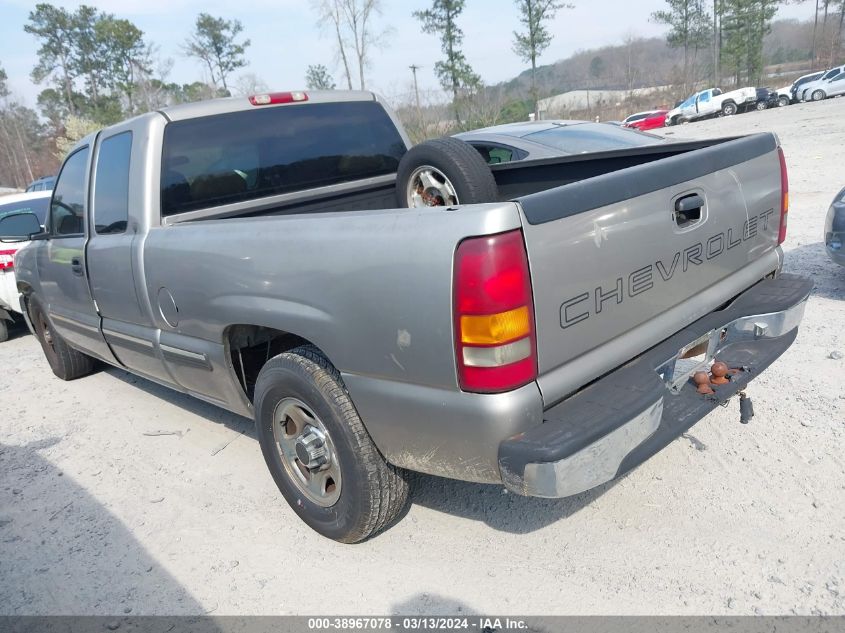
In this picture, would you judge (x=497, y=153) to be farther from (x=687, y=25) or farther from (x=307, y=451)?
(x=687, y=25)

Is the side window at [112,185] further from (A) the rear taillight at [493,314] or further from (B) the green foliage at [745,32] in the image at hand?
(B) the green foliage at [745,32]

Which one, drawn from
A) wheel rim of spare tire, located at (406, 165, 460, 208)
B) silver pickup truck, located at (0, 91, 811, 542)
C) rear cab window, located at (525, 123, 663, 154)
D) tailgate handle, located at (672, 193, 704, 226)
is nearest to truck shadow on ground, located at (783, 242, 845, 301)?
rear cab window, located at (525, 123, 663, 154)

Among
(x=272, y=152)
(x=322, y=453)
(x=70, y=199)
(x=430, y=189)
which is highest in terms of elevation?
(x=272, y=152)

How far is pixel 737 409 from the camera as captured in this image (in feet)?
12.0

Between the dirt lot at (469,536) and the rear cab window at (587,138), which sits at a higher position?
the rear cab window at (587,138)

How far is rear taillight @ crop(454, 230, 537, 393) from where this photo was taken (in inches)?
80.7

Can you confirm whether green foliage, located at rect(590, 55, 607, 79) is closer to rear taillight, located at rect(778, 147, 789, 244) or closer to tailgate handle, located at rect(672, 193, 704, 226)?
rear taillight, located at rect(778, 147, 789, 244)

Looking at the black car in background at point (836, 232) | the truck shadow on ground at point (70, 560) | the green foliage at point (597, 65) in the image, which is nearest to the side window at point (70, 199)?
the truck shadow on ground at point (70, 560)

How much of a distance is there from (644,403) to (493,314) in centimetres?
67

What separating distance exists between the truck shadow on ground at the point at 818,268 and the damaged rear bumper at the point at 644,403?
256cm

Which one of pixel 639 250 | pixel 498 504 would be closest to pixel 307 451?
pixel 498 504

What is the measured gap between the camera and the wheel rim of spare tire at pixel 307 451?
9.25 ft

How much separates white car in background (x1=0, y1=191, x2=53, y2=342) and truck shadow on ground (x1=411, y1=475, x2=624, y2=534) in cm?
558

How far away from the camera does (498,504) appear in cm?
312
